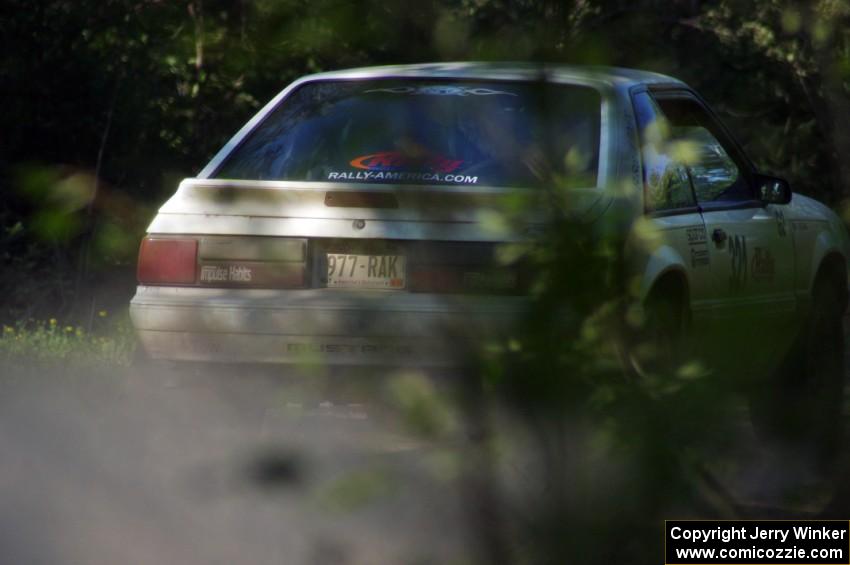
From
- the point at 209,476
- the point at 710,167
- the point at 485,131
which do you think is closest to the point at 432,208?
the point at 485,131

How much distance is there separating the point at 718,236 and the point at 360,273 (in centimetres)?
177

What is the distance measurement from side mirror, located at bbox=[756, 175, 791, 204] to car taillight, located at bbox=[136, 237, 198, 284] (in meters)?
2.74

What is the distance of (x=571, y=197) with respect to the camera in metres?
1.99

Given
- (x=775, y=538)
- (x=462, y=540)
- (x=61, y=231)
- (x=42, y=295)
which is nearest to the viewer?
(x=61, y=231)

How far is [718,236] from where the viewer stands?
19.5ft

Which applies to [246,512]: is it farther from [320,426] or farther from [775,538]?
[775,538]

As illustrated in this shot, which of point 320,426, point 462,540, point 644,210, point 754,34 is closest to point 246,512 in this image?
point 320,426

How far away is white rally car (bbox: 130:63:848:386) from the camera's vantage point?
79.0 inches

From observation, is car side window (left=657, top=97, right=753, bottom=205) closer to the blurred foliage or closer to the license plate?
the blurred foliage

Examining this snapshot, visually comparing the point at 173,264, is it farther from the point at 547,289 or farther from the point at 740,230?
the point at 547,289

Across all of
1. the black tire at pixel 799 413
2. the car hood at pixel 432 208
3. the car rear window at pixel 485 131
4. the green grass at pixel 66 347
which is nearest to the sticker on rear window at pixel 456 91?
the car rear window at pixel 485 131

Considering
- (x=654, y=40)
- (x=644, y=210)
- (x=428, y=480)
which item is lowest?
(x=428, y=480)

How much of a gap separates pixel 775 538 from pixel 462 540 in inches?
45.3

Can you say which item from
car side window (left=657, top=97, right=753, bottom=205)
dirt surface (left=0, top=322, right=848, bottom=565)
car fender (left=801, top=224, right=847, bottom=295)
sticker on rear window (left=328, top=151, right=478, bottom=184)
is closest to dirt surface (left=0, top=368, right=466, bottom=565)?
dirt surface (left=0, top=322, right=848, bottom=565)
